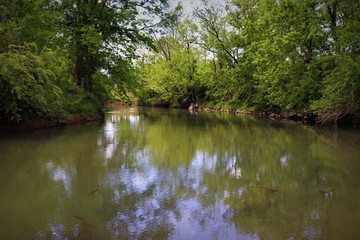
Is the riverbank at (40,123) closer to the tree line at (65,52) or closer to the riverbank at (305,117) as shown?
the tree line at (65,52)

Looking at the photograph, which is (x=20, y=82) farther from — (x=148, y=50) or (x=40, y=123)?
(x=148, y=50)

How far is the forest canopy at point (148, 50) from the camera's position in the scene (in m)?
14.1

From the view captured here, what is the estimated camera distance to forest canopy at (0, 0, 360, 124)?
46.4 ft

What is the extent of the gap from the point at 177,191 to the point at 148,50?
63.2 feet

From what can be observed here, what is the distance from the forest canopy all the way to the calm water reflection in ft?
13.6

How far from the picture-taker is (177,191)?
6.15 m

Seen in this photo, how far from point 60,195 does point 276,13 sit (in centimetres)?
2286

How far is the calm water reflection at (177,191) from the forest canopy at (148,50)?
13.6ft

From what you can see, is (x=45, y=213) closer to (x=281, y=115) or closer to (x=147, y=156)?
(x=147, y=156)

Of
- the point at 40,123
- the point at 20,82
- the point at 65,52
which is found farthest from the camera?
the point at 65,52

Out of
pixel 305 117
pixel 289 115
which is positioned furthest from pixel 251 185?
pixel 289 115

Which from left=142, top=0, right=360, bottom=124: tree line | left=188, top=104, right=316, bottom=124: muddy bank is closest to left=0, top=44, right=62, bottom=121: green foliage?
left=142, top=0, right=360, bottom=124: tree line

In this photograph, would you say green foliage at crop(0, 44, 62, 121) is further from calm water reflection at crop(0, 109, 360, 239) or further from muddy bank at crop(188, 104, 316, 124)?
muddy bank at crop(188, 104, 316, 124)

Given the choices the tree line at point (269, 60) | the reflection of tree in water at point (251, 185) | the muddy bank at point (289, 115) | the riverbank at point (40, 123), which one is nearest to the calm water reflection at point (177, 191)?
the reflection of tree in water at point (251, 185)
